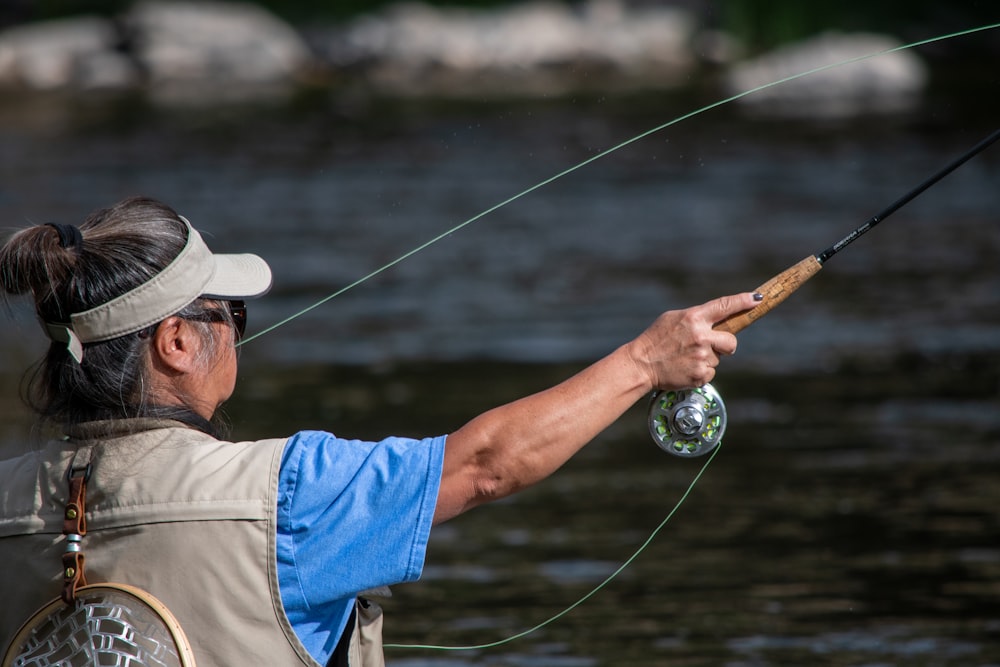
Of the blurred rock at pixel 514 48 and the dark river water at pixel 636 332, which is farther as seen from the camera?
the blurred rock at pixel 514 48

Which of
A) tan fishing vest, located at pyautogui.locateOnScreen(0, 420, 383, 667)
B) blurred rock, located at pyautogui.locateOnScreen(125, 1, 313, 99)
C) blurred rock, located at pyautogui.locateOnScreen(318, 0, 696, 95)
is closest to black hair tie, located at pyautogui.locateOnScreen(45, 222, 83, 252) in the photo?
tan fishing vest, located at pyautogui.locateOnScreen(0, 420, 383, 667)

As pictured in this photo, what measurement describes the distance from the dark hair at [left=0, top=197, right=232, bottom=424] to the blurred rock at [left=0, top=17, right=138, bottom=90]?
866 inches

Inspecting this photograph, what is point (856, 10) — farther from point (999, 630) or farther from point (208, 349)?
point (208, 349)

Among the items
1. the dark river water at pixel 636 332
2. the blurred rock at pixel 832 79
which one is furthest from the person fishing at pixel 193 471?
the blurred rock at pixel 832 79

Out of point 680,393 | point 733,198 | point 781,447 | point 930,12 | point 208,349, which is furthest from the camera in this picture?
point 930,12

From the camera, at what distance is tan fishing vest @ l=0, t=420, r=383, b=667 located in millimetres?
2289

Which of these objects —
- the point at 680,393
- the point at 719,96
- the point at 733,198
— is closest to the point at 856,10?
the point at 719,96

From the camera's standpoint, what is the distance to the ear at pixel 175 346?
2.39 metres

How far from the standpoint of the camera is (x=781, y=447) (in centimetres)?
652

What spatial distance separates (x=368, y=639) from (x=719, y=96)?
18082 mm

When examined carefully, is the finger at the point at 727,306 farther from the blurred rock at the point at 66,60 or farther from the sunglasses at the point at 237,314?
the blurred rock at the point at 66,60

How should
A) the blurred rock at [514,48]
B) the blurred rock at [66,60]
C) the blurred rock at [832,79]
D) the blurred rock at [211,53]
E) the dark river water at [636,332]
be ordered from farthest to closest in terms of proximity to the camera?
1. the blurred rock at [514,48]
2. the blurred rock at [211,53]
3. the blurred rock at [66,60]
4. the blurred rock at [832,79]
5. the dark river water at [636,332]

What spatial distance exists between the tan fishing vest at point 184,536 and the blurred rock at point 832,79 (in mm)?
18082

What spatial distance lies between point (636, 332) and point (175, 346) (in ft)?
21.2
